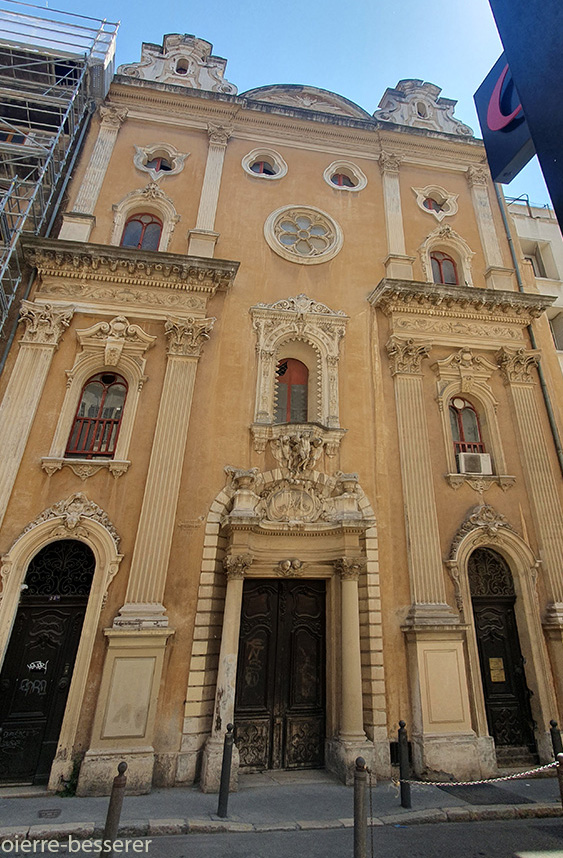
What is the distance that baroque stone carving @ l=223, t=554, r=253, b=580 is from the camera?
1021 cm

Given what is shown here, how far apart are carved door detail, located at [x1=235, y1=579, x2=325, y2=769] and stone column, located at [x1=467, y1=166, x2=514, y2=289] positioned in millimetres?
11606

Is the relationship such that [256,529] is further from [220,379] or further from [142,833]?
[142,833]

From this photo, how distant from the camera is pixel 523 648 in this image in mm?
11297

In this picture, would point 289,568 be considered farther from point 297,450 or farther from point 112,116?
point 112,116

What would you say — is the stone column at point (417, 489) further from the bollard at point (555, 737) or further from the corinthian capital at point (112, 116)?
the corinthian capital at point (112, 116)

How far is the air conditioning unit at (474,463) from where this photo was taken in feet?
41.5

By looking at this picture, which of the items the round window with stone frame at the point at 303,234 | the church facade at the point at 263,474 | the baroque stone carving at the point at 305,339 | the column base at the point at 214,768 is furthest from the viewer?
the round window with stone frame at the point at 303,234

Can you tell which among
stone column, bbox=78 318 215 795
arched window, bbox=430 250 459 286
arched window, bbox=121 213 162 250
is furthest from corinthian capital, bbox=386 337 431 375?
arched window, bbox=121 213 162 250

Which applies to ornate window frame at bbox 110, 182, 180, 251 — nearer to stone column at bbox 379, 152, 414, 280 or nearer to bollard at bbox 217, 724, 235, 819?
stone column at bbox 379, 152, 414, 280

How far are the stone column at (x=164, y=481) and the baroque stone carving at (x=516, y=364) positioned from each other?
8721mm

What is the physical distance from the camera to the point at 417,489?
12.0 meters

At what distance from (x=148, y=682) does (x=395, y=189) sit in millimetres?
16676

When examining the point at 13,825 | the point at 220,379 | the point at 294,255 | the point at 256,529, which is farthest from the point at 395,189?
the point at 13,825

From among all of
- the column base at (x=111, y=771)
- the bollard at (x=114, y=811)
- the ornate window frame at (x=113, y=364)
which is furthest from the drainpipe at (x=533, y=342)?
the bollard at (x=114, y=811)
